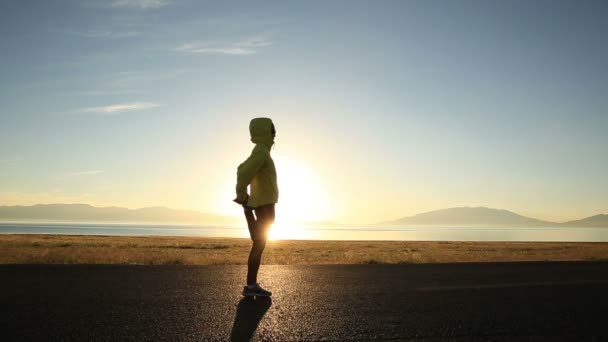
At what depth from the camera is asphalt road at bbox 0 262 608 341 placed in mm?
4180

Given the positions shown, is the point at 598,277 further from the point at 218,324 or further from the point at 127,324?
the point at 127,324

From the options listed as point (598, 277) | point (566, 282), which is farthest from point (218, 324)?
point (598, 277)

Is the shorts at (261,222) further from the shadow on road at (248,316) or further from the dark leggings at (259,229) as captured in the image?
the shadow on road at (248,316)

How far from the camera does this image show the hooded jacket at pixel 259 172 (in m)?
6.35

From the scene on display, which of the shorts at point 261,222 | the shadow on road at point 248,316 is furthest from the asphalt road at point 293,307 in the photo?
the shorts at point 261,222

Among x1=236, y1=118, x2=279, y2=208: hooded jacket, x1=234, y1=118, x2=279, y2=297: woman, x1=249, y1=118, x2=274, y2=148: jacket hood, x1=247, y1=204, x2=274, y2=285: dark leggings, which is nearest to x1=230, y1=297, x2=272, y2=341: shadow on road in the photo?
x1=234, y1=118, x2=279, y2=297: woman

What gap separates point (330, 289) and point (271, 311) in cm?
209

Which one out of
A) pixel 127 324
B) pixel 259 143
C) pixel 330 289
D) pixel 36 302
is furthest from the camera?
pixel 330 289

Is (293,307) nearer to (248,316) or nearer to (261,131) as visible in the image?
(248,316)

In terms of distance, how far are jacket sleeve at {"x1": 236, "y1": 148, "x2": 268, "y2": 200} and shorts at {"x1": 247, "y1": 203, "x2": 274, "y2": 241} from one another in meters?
0.36

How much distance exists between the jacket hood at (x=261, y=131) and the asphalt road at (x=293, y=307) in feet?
7.39

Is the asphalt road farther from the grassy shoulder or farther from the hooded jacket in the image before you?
the grassy shoulder

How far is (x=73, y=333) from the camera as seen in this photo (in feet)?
13.1

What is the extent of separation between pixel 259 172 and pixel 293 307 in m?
2.04
